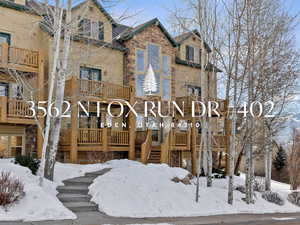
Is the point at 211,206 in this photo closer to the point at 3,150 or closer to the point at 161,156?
the point at 161,156

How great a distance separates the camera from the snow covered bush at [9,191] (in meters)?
9.73

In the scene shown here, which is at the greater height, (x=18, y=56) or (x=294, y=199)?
(x=18, y=56)

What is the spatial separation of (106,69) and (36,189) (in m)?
13.1

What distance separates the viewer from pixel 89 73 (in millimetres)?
22234

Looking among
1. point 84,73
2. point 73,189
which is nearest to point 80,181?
point 73,189

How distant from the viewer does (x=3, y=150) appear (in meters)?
18.7

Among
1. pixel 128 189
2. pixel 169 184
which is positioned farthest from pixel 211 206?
pixel 128 189

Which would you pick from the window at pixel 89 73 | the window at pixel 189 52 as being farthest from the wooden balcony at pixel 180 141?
the window at pixel 189 52

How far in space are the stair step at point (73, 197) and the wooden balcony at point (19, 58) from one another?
23.8 ft

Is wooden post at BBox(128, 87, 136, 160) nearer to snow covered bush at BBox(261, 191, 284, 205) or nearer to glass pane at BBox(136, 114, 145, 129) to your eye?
glass pane at BBox(136, 114, 145, 129)

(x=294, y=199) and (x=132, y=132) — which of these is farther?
(x=132, y=132)

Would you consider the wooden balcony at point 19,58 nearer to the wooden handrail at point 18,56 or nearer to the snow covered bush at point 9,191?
the wooden handrail at point 18,56

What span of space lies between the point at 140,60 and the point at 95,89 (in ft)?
17.6

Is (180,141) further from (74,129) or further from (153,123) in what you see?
(74,129)
